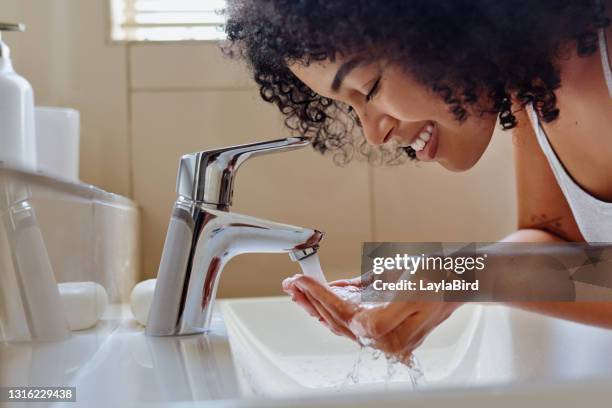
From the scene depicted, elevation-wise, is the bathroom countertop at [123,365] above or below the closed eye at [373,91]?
below

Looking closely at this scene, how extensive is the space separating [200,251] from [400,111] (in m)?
0.15

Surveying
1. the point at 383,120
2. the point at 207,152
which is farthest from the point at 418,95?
the point at 207,152

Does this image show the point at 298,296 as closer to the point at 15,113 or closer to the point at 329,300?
the point at 329,300

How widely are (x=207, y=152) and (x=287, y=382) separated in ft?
0.49

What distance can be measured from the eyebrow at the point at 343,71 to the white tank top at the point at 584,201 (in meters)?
0.13

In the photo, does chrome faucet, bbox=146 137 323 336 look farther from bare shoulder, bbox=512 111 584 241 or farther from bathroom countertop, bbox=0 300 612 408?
bare shoulder, bbox=512 111 584 241

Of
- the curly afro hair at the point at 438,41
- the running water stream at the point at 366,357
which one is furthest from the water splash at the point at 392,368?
the curly afro hair at the point at 438,41

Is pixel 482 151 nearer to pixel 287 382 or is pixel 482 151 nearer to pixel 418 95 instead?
pixel 418 95

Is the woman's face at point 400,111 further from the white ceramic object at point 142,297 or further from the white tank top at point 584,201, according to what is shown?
the white ceramic object at point 142,297

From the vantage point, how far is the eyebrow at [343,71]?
368mm

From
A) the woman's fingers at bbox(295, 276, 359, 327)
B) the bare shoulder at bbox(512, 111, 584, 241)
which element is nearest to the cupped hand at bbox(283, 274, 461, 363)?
the woman's fingers at bbox(295, 276, 359, 327)

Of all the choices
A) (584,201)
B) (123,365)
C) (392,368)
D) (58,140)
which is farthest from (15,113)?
(584,201)

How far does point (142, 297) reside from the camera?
0.42 metres

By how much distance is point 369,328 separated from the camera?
37 cm
